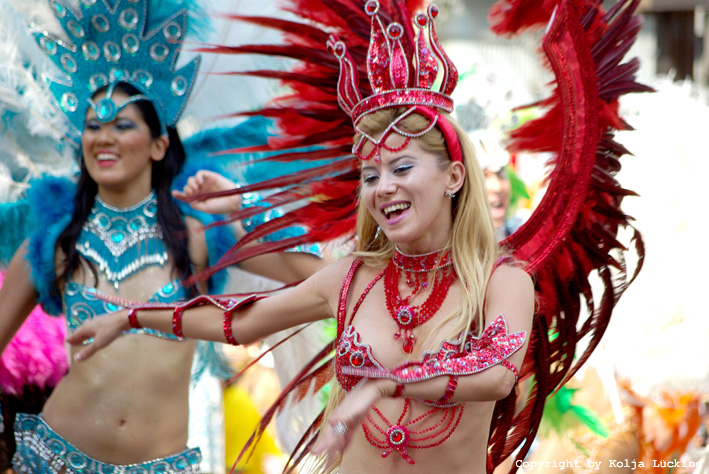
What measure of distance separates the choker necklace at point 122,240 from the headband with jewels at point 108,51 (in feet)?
1.23

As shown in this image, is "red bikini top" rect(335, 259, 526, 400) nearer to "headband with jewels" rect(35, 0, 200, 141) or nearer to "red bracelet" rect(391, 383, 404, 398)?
"red bracelet" rect(391, 383, 404, 398)

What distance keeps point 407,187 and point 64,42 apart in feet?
6.16

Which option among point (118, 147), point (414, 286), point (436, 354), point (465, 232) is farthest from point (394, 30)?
point (118, 147)

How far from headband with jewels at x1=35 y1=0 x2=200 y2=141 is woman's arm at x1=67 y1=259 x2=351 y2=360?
117 cm

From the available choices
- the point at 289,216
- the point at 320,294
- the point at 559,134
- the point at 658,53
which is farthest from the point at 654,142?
the point at 658,53

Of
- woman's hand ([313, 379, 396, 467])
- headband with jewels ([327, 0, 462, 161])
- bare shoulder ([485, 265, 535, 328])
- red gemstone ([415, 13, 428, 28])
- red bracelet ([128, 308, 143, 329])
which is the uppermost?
red gemstone ([415, 13, 428, 28])

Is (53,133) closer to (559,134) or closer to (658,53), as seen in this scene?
(559,134)

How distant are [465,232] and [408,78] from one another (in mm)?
420

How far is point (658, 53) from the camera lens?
740 cm

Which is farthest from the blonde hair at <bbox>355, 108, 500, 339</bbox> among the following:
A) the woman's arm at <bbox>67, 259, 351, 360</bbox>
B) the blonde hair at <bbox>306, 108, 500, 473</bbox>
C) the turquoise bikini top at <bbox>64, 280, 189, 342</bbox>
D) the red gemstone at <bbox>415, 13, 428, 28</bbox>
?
the turquoise bikini top at <bbox>64, 280, 189, 342</bbox>

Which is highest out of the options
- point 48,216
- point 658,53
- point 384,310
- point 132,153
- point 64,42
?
point 658,53

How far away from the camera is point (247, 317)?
2.50m

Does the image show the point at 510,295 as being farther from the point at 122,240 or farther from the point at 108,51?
the point at 108,51

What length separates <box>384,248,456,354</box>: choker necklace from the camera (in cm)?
225
